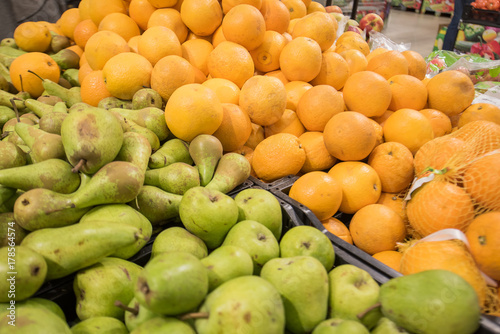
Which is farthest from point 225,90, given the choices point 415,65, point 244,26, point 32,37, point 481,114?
point 32,37

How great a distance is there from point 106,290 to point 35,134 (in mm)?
740

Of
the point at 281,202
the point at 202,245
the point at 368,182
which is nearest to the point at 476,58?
the point at 368,182

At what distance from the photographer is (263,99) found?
1.66 meters

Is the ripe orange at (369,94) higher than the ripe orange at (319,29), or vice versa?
the ripe orange at (319,29)

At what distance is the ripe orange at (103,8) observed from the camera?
2245 mm

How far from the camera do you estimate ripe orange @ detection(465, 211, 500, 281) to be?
99cm

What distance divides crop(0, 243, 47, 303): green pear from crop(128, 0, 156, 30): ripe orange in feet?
6.32

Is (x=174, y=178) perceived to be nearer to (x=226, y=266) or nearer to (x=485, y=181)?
(x=226, y=266)

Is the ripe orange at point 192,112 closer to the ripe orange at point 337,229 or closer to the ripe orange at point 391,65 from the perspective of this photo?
the ripe orange at point 337,229

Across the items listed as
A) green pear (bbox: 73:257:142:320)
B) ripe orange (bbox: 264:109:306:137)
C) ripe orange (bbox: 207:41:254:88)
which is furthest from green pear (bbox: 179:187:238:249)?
ripe orange (bbox: 207:41:254:88)

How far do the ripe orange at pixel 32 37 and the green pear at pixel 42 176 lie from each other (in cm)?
207

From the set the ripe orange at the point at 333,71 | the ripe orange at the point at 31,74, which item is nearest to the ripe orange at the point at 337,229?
the ripe orange at the point at 333,71

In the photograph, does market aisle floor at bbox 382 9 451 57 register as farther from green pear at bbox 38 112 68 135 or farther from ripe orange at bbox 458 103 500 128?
green pear at bbox 38 112 68 135

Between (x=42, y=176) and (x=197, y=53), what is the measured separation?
4.48 ft
